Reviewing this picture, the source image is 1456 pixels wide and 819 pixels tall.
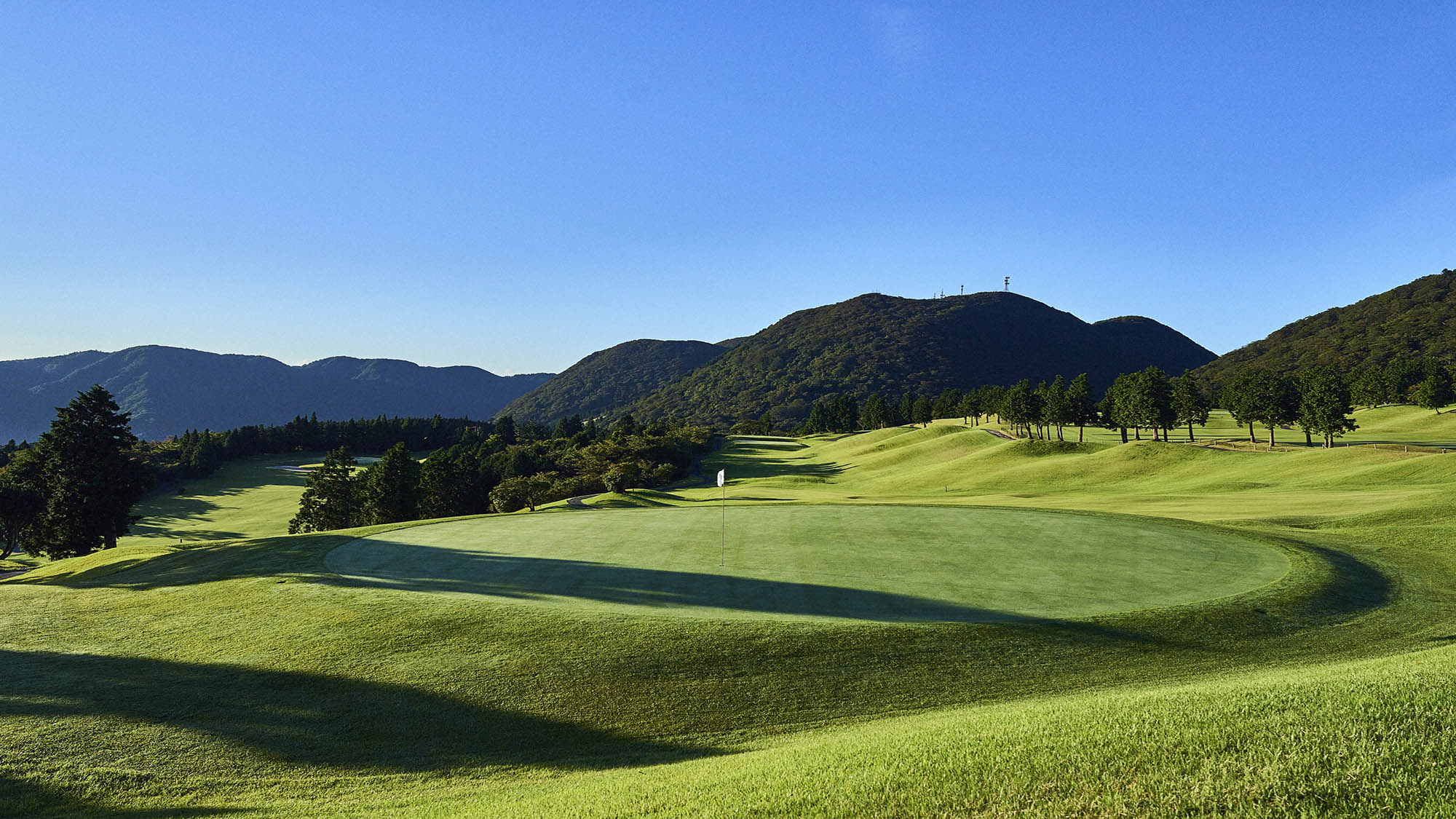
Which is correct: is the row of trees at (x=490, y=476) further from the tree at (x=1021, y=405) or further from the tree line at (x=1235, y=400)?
the tree line at (x=1235, y=400)

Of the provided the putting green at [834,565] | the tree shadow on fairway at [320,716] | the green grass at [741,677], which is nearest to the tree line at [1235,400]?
Result: the green grass at [741,677]

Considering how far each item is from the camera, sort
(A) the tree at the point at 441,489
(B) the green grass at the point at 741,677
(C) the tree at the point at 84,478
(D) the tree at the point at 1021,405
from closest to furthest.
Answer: (B) the green grass at the point at 741,677 → (C) the tree at the point at 84,478 → (A) the tree at the point at 441,489 → (D) the tree at the point at 1021,405

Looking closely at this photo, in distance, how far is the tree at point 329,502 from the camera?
198ft

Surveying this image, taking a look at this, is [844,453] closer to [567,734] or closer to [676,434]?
[676,434]

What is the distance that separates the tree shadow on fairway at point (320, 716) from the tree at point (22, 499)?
41.9m

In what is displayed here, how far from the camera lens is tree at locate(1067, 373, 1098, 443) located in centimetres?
7794

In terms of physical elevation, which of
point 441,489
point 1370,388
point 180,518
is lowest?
point 180,518

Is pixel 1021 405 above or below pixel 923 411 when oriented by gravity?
above

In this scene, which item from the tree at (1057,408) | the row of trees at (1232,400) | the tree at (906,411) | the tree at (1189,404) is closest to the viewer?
the row of trees at (1232,400)

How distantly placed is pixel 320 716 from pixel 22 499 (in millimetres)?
49869

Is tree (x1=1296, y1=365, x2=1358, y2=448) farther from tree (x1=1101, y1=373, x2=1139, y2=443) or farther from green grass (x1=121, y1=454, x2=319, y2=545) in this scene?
green grass (x1=121, y1=454, x2=319, y2=545)

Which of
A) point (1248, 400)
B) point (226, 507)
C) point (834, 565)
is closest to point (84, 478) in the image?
point (834, 565)

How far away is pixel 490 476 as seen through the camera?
87125 millimetres

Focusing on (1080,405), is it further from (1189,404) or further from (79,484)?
(79,484)
